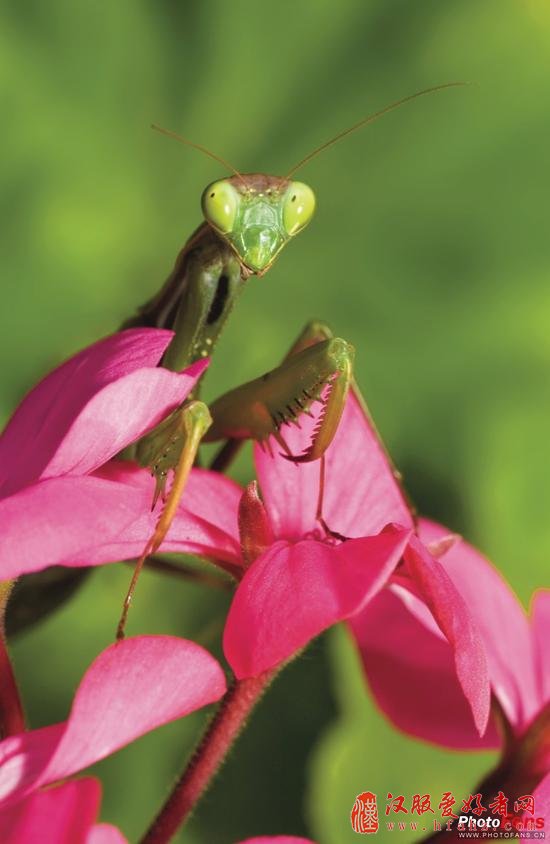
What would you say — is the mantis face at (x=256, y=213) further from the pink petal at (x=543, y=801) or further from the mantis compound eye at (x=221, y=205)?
the pink petal at (x=543, y=801)

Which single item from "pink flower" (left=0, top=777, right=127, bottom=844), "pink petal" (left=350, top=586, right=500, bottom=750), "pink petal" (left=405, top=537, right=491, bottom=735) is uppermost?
"pink petal" (left=405, top=537, right=491, bottom=735)

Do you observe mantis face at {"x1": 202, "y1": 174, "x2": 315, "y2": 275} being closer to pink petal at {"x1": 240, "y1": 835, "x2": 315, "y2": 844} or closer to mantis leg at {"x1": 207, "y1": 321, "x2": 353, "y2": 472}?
mantis leg at {"x1": 207, "y1": 321, "x2": 353, "y2": 472}

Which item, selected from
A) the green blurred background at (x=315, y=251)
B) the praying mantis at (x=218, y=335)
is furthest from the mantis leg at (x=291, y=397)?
the green blurred background at (x=315, y=251)

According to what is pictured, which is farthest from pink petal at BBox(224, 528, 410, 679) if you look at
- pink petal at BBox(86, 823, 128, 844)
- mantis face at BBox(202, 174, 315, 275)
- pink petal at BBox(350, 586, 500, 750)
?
Result: mantis face at BBox(202, 174, 315, 275)

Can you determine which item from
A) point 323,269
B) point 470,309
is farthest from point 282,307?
point 470,309

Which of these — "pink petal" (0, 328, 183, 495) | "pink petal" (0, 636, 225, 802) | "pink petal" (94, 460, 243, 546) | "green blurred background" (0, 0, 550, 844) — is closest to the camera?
"pink petal" (0, 636, 225, 802)

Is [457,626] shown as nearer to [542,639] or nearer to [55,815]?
[55,815]

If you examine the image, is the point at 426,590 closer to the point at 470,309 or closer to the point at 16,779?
the point at 16,779
